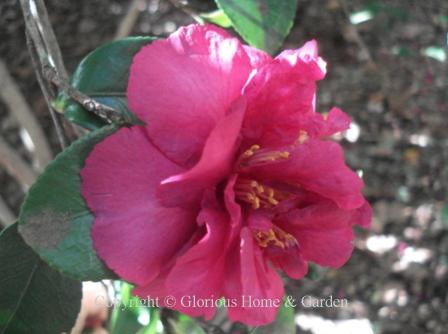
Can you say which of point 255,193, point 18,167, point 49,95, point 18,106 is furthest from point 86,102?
point 18,106

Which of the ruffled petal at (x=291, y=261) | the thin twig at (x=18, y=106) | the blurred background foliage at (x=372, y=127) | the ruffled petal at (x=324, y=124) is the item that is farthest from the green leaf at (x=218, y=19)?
the thin twig at (x=18, y=106)

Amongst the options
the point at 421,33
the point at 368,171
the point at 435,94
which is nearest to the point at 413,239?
the point at 368,171

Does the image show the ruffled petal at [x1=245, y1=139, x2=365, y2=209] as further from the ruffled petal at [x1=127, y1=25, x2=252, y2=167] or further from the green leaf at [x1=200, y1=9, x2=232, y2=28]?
the green leaf at [x1=200, y1=9, x2=232, y2=28]

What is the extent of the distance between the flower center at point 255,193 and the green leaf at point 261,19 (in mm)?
245

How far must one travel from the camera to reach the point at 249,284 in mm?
622

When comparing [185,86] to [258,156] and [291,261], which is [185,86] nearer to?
[258,156]

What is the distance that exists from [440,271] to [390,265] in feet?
0.51

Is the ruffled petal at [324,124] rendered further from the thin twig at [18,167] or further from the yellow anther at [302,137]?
the thin twig at [18,167]

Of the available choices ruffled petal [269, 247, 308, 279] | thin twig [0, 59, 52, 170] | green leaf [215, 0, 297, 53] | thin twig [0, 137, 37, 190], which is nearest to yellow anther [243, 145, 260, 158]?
ruffled petal [269, 247, 308, 279]

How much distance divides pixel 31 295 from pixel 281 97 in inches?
15.5

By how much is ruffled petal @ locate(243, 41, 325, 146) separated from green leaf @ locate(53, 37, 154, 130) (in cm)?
16

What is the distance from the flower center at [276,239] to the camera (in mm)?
653

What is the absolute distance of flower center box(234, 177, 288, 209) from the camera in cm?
64

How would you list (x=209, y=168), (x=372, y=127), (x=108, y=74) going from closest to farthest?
(x=209, y=168)
(x=108, y=74)
(x=372, y=127)
